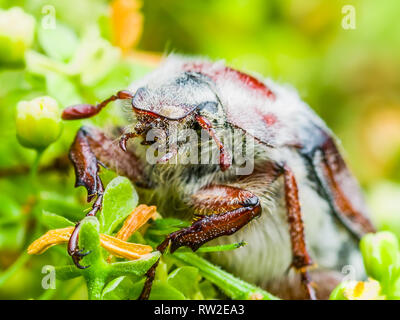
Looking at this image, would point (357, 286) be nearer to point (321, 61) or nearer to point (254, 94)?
point (254, 94)

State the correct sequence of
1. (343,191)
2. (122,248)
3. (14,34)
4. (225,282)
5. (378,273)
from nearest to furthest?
(122,248) → (225,282) → (378,273) → (14,34) → (343,191)

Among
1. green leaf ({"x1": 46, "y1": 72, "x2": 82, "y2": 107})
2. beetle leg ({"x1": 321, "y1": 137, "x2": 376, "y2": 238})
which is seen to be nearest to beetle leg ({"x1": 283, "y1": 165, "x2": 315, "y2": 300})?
beetle leg ({"x1": 321, "y1": 137, "x2": 376, "y2": 238})

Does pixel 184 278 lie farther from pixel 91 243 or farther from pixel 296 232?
pixel 296 232

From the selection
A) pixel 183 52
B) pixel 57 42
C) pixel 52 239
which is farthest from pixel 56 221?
pixel 183 52

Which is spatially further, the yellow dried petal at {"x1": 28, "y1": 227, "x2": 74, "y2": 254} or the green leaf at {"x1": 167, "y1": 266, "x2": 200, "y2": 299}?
the green leaf at {"x1": 167, "y1": 266, "x2": 200, "y2": 299}

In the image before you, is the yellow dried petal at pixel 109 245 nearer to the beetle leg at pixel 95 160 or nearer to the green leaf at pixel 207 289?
the beetle leg at pixel 95 160

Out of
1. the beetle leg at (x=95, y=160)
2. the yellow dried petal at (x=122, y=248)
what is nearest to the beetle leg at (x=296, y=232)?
the beetle leg at (x=95, y=160)

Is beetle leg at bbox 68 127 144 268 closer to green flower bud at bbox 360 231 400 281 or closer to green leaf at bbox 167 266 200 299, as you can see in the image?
green leaf at bbox 167 266 200 299
